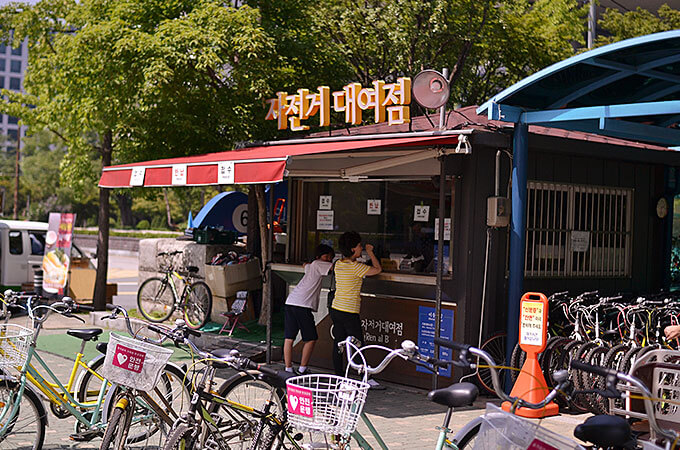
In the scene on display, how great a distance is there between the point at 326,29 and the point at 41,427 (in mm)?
14212

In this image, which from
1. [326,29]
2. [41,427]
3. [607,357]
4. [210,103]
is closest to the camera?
[41,427]

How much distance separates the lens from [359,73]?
63.1 feet

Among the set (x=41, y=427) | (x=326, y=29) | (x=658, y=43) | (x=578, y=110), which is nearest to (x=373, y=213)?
(x=578, y=110)

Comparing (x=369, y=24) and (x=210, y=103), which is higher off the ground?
(x=369, y=24)

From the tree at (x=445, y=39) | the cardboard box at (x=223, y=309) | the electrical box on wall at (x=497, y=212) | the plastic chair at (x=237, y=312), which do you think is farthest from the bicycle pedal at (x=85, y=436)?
the tree at (x=445, y=39)

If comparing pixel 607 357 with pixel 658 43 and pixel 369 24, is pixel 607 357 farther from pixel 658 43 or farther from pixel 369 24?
pixel 369 24

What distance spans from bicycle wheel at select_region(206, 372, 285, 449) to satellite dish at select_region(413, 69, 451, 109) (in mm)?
4866

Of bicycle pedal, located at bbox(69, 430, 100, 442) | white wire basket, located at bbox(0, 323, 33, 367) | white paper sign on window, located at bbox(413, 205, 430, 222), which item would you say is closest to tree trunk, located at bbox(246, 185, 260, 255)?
white paper sign on window, located at bbox(413, 205, 430, 222)

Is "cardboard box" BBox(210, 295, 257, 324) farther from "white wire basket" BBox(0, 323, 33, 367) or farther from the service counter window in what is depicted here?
"white wire basket" BBox(0, 323, 33, 367)

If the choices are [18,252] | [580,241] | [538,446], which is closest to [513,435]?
[538,446]

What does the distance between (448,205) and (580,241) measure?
208cm

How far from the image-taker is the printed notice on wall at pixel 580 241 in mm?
10455

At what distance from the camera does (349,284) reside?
9172 millimetres

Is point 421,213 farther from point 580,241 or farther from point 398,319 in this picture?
point 580,241
